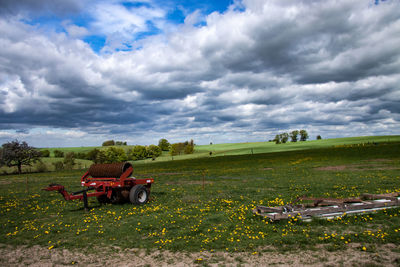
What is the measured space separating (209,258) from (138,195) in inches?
393

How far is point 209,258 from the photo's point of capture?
24.9ft

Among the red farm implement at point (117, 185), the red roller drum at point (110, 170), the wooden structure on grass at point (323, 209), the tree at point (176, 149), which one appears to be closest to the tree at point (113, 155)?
the tree at point (176, 149)

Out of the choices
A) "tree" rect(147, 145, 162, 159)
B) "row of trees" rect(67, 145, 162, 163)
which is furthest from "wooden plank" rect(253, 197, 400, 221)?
"tree" rect(147, 145, 162, 159)

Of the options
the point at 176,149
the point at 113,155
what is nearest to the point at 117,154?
the point at 113,155

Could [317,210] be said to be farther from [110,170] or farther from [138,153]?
[138,153]

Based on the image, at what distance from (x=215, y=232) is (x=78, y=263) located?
4754 mm

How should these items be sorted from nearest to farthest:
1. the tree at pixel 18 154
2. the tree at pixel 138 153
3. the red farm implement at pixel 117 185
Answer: the red farm implement at pixel 117 185 < the tree at pixel 18 154 < the tree at pixel 138 153

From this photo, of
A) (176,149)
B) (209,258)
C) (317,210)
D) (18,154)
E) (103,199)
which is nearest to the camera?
(209,258)

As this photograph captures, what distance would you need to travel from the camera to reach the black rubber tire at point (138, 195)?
1612 cm

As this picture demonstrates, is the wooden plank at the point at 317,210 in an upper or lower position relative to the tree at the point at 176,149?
lower

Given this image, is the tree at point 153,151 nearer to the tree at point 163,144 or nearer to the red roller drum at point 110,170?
the tree at point 163,144

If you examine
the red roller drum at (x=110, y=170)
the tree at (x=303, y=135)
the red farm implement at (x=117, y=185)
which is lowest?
the red farm implement at (x=117, y=185)

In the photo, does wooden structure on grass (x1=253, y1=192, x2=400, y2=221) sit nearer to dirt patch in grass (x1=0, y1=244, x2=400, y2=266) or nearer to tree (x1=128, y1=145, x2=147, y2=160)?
dirt patch in grass (x1=0, y1=244, x2=400, y2=266)

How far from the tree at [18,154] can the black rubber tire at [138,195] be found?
76.2m
